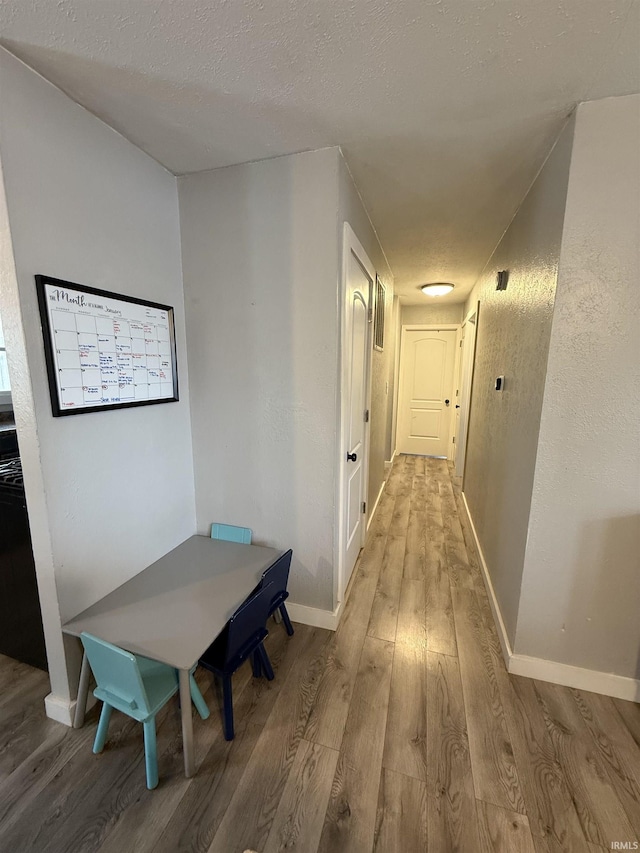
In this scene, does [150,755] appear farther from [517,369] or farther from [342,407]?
[517,369]

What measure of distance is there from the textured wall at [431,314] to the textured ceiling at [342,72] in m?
3.63

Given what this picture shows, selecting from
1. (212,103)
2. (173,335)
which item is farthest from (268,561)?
(212,103)

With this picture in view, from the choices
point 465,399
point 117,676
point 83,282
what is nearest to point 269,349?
point 83,282

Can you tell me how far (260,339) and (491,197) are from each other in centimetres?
157

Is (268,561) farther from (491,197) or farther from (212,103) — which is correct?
(491,197)

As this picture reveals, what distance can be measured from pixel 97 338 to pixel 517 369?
203 centimetres

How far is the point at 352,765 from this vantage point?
1.29 m

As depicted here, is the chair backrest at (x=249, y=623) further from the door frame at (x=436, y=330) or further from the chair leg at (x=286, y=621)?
the door frame at (x=436, y=330)

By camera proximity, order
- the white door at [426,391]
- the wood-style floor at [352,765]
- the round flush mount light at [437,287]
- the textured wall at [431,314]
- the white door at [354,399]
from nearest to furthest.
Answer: the wood-style floor at [352,765] → the white door at [354,399] → the round flush mount light at [437,287] → the textured wall at [431,314] → the white door at [426,391]

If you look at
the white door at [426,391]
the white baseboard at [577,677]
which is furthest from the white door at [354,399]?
the white door at [426,391]

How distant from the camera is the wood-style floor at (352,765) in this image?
1100 millimetres

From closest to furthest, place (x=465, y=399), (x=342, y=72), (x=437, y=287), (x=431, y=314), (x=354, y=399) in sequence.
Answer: (x=342, y=72), (x=354, y=399), (x=437, y=287), (x=465, y=399), (x=431, y=314)

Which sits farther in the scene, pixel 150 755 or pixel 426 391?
pixel 426 391

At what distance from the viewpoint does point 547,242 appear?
5.11ft
